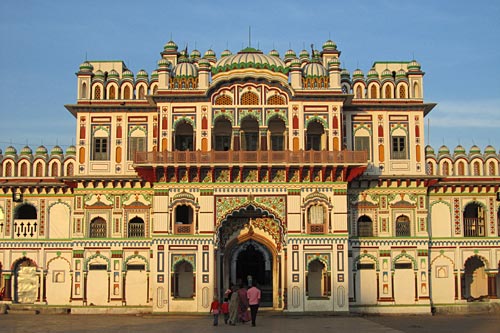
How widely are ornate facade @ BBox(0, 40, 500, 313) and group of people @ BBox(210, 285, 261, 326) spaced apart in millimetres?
4575

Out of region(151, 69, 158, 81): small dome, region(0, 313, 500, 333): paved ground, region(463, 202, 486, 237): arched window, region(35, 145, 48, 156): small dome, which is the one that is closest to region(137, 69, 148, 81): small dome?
region(151, 69, 158, 81): small dome

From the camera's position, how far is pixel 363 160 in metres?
34.6

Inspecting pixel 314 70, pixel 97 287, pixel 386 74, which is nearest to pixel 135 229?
pixel 97 287

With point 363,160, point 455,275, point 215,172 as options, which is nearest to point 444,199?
point 455,275

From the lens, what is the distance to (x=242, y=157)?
3475cm

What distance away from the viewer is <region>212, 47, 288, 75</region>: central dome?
118 ft

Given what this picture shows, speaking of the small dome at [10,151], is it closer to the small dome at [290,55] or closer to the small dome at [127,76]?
the small dome at [127,76]

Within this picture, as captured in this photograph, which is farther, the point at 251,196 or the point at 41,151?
the point at 41,151

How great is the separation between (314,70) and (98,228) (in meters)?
13.9

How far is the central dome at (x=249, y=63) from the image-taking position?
36031 mm

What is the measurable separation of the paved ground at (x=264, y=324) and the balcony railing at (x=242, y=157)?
24.2ft

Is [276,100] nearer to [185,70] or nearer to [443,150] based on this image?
[185,70]

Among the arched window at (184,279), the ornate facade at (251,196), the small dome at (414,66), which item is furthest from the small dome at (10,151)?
the small dome at (414,66)

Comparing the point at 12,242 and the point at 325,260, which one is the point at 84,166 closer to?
the point at 12,242
